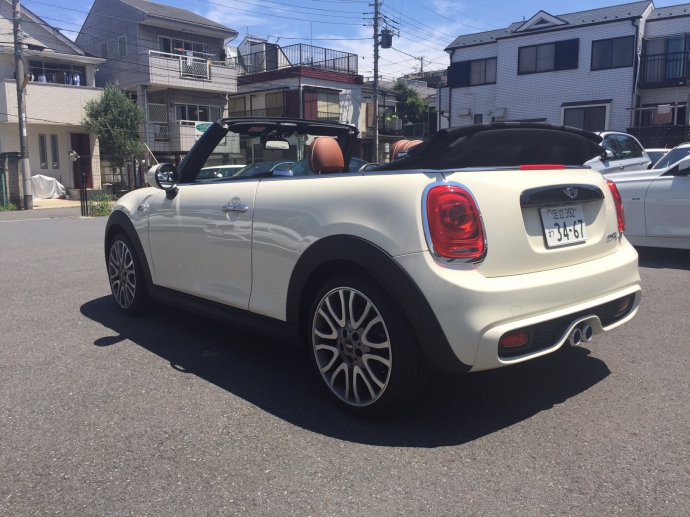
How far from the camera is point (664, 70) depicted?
3109 centimetres

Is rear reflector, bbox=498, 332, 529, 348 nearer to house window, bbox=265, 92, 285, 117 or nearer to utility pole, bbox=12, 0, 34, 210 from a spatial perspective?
utility pole, bbox=12, 0, 34, 210

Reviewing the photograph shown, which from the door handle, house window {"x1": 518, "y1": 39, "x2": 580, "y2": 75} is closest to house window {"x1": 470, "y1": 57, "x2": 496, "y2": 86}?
Result: house window {"x1": 518, "y1": 39, "x2": 580, "y2": 75}

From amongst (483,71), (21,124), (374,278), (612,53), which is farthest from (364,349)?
(483,71)

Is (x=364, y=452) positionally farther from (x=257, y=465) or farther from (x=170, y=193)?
(x=170, y=193)

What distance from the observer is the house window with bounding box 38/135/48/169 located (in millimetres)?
30797

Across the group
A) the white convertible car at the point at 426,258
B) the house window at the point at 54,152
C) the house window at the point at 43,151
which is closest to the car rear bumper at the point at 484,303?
the white convertible car at the point at 426,258

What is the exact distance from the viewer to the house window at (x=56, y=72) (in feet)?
102

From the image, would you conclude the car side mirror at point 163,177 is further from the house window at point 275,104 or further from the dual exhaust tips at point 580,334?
the house window at point 275,104

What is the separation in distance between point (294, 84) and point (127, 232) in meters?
34.5

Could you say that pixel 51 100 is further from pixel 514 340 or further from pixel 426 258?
pixel 514 340

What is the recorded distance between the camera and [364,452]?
9.29ft

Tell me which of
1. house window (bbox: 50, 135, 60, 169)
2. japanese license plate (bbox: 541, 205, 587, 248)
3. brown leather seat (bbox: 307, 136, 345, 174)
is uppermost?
house window (bbox: 50, 135, 60, 169)

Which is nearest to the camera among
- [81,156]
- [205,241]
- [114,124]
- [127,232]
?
[205,241]

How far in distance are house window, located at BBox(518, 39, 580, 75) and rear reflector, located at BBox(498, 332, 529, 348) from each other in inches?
1296
